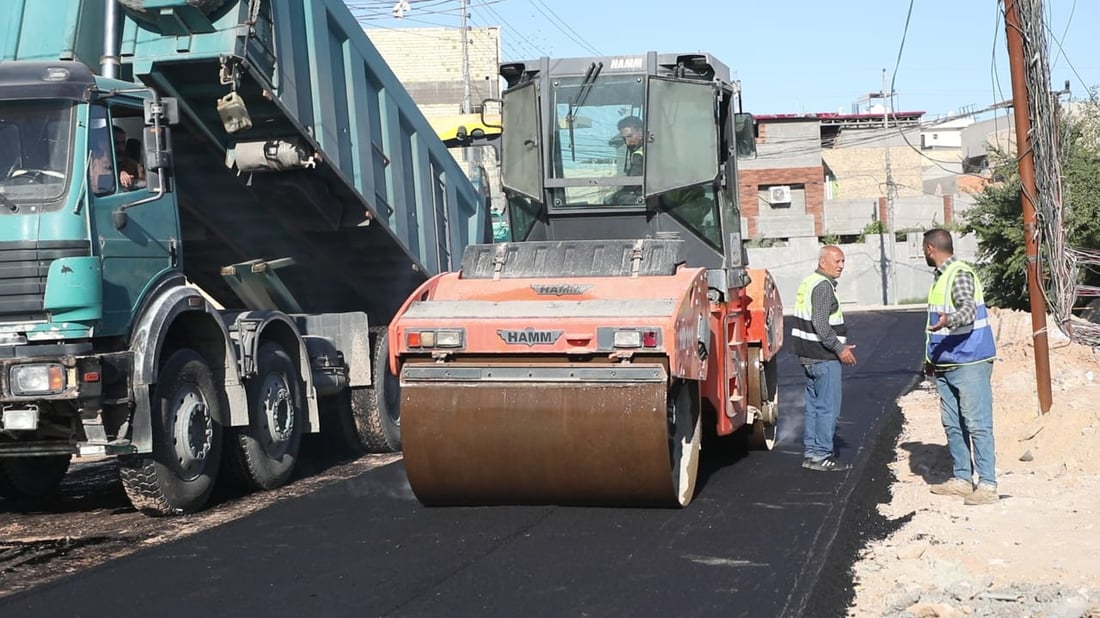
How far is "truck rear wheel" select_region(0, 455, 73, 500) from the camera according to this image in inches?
336

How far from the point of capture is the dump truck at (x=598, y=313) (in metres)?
6.49

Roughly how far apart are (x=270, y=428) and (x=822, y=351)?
3787 millimetres

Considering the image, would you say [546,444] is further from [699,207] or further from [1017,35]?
[1017,35]

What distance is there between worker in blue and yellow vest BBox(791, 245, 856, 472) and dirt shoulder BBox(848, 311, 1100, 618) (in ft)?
1.68

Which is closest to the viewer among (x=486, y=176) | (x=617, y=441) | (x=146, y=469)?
(x=617, y=441)

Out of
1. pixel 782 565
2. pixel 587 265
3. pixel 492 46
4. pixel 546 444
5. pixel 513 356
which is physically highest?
pixel 492 46

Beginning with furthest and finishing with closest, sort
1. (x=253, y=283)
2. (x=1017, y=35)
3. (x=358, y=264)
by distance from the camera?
(x=358, y=264)
(x=253, y=283)
(x=1017, y=35)

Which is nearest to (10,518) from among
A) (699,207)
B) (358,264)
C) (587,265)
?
(358,264)

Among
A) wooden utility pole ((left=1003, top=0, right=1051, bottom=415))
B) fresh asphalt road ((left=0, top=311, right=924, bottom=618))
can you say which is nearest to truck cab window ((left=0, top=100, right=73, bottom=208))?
fresh asphalt road ((left=0, top=311, right=924, bottom=618))

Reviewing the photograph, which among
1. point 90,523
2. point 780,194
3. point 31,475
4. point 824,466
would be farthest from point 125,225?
point 780,194

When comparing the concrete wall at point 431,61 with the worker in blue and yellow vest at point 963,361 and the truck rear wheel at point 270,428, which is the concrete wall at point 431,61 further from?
the worker in blue and yellow vest at point 963,361

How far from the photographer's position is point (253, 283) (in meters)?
9.48

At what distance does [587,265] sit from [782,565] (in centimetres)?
240

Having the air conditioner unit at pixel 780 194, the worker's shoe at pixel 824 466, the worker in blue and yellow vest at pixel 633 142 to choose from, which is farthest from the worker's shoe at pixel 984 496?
the air conditioner unit at pixel 780 194
